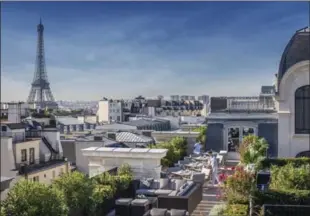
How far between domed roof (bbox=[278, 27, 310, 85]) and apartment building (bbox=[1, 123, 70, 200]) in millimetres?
11012

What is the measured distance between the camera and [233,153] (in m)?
21.0

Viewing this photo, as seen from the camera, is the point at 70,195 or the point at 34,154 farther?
the point at 34,154

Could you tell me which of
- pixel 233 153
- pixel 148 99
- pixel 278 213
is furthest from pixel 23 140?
pixel 148 99

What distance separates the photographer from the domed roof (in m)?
20.0

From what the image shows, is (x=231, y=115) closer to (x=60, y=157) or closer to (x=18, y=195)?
(x=60, y=157)

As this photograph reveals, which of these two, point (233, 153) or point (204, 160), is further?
point (233, 153)

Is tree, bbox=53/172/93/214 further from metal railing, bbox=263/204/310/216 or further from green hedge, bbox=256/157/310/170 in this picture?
green hedge, bbox=256/157/310/170

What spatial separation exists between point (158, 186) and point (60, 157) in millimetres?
10733

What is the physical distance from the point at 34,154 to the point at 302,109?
39.2 ft

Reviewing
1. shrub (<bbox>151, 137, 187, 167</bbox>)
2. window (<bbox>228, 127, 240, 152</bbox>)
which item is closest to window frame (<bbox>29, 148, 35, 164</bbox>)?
shrub (<bbox>151, 137, 187, 167</bbox>)

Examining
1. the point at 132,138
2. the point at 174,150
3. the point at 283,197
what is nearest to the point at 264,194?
the point at 283,197

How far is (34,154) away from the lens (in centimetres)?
1986

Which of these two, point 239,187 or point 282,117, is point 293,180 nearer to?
point 239,187

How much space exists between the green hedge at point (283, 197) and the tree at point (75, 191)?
385 cm
